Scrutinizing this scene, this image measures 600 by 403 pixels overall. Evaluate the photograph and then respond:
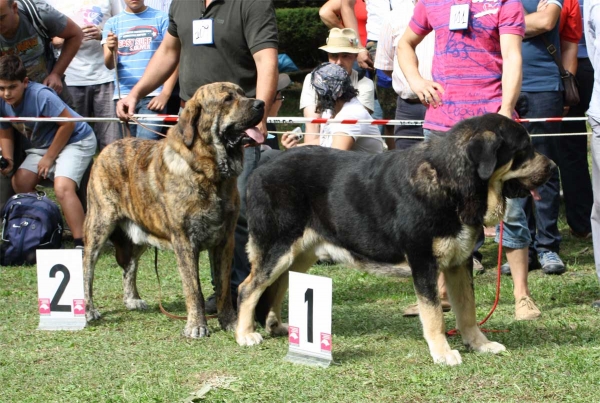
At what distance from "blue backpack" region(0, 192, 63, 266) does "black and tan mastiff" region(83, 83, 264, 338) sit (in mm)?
2342

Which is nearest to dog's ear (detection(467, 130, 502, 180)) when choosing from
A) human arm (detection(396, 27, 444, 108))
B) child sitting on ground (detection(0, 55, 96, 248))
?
human arm (detection(396, 27, 444, 108))

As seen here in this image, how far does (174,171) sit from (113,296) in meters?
1.89

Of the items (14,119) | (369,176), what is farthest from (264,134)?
(14,119)

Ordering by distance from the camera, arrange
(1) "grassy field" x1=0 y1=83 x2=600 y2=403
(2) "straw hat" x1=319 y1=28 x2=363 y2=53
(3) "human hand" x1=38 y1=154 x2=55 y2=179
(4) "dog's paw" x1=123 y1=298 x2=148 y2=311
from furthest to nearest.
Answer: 1. (3) "human hand" x1=38 y1=154 x2=55 y2=179
2. (2) "straw hat" x1=319 y1=28 x2=363 y2=53
3. (4) "dog's paw" x1=123 y1=298 x2=148 y2=311
4. (1) "grassy field" x1=0 y1=83 x2=600 y2=403

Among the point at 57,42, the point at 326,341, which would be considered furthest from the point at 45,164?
the point at 326,341

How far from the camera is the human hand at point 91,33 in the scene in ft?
31.4

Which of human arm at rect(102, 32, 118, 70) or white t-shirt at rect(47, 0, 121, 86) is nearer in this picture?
human arm at rect(102, 32, 118, 70)

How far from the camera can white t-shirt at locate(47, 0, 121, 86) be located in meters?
9.70

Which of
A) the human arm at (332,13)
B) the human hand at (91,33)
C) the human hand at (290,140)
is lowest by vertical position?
the human hand at (290,140)

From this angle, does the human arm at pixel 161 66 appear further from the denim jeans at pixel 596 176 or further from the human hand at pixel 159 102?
the denim jeans at pixel 596 176

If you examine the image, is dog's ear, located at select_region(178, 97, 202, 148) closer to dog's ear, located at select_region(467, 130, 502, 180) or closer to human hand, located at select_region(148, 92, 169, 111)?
dog's ear, located at select_region(467, 130, 502, 180)

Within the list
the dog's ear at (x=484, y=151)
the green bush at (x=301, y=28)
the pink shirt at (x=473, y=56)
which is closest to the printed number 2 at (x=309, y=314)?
the dog's ear at (x=484, y=151)

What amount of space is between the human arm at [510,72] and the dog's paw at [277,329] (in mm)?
1938

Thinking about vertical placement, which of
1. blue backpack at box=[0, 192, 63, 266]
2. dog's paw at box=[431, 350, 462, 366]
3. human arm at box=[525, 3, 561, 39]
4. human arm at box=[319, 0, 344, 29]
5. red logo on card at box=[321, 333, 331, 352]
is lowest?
blue backpack at box=[0, 192, 63, 266]
